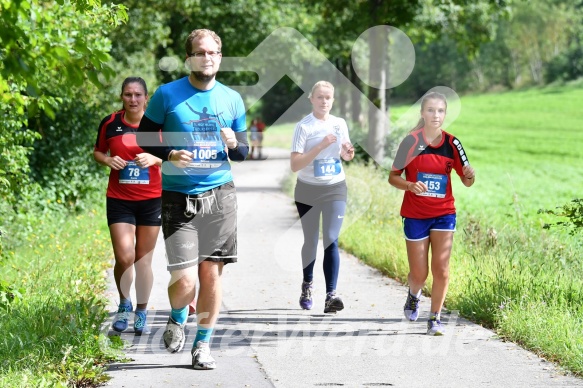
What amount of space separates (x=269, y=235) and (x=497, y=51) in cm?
Answer: 7832

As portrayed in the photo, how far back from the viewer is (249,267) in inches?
430

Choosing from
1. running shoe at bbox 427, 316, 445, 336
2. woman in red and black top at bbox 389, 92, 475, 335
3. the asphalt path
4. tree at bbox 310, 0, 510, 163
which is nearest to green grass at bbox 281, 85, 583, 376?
the asphalt path

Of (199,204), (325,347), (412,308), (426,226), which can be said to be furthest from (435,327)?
(199,204)

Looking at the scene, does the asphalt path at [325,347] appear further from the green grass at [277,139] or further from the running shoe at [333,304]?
the green grass at [277,139]

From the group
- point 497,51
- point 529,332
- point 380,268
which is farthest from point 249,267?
point 497,51

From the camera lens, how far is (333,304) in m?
8.01

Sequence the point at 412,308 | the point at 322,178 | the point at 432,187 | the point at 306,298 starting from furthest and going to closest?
the point at 306,298 < the point at 322,178 < the point at 412,308 < the point at 432,187

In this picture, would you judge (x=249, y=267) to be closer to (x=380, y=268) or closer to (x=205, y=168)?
(x=380, y=268)

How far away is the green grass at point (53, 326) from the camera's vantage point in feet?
18.5

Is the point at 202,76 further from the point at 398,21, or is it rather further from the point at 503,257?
the point at 398,21

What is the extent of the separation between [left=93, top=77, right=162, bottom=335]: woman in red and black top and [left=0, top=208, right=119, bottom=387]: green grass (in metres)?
0.29

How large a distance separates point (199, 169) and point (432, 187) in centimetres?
203

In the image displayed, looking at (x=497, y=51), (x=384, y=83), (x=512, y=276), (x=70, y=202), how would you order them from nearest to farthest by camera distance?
1. (x=512, y=276)
2. (x=70, y=202)
3. (x=384, y=83)
4. (x=497, y=51)

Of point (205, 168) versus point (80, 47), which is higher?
point (80, 47)
